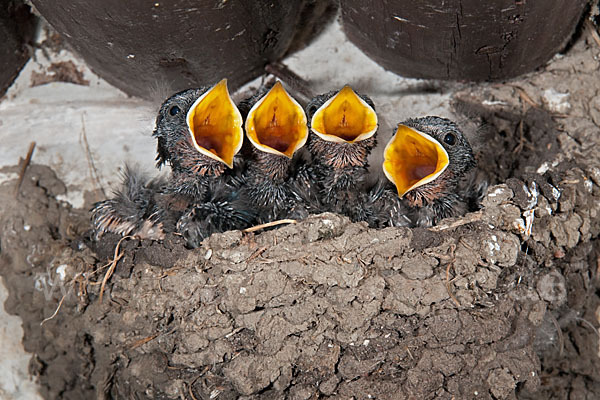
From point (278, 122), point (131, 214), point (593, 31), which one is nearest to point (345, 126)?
point (278, 122)

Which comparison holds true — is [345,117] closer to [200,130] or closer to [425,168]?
[425,168]

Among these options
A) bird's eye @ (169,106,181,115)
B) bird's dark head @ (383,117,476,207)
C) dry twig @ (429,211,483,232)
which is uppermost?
bird's eye @ (169,106,181,115)

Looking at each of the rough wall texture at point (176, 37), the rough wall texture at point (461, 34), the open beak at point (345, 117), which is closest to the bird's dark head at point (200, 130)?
the rough wall texture at point (176, 37)

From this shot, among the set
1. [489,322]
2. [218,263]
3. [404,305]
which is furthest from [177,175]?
[489,322]

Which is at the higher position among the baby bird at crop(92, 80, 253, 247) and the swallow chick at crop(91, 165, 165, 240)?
the baby bird at crop(92, 80, 253, 247)

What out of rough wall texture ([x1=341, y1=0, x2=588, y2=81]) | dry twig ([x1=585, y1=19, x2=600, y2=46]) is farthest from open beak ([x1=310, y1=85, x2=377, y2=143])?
dry twig ([x1=585, y1=19, x2=600, y2=46])

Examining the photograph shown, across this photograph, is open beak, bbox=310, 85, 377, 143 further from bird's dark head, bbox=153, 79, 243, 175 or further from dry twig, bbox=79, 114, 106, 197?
dry twig, bbox=79, 114, 106, 197

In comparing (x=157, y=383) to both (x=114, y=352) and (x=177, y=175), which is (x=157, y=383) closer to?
(x=114, y=352)
